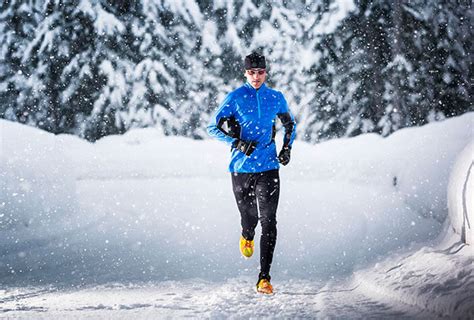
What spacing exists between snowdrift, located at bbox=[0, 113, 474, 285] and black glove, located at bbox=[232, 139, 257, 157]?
1.94 meters

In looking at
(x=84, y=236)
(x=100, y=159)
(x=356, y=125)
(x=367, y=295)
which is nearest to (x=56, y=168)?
(x=100, y=159)

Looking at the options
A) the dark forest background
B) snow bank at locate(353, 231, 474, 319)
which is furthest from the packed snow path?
the dark forest background

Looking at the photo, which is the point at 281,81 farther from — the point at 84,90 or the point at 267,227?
the point at 267,227

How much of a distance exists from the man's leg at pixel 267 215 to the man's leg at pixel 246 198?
140 millimetres

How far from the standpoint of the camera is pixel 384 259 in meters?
6.87

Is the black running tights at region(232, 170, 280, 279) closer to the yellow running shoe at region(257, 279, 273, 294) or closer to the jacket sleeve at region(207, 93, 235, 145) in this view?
the yellow running shoe at region(257, 279, 273, 294)

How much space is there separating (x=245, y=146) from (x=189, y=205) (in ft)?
24.1

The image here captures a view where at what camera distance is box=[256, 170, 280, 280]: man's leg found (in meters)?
5.53

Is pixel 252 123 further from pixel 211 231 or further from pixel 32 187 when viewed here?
pixel 32 187

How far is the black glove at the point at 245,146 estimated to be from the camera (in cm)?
543

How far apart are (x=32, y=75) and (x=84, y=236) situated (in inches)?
264

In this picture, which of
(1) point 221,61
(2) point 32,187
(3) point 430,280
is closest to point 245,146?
(3) point 430,280

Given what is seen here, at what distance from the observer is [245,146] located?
543 cm

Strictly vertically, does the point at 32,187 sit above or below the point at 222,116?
below
